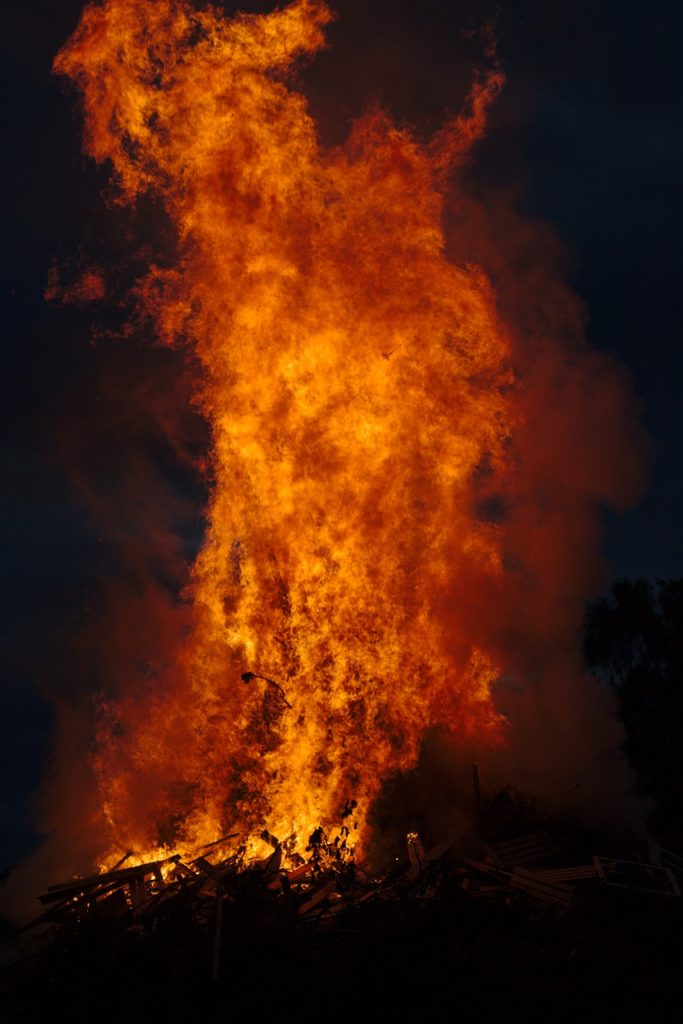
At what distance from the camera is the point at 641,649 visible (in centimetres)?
2731

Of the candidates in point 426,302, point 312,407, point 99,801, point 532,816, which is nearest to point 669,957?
point 532,816

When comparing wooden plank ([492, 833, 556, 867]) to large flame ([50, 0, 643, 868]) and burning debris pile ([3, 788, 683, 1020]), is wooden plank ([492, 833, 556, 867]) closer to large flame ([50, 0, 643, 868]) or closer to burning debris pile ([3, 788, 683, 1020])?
burning debris pile ([3, 788, 683, 1020])

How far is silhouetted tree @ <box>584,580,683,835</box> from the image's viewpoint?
971 inches

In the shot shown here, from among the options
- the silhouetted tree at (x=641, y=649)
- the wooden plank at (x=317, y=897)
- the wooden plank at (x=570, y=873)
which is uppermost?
the silhouetted tree at (x=641, y=649)

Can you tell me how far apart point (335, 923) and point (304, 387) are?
9.34 meters

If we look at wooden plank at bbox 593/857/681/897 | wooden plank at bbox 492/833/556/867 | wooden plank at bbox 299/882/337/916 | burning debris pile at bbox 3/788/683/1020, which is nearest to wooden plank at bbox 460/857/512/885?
burning debris pile at bbox 3/788/683/1020

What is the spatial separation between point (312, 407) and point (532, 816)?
29.1ft

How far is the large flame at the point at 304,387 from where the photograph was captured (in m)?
13.6

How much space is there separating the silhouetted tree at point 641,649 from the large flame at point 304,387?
13160mm

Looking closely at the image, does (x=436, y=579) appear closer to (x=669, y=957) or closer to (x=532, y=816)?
(x=532, y=816)

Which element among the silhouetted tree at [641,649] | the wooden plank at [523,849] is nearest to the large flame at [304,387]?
the wooden plank at [523,849]

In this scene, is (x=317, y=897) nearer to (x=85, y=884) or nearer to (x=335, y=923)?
(x=335, y=923)

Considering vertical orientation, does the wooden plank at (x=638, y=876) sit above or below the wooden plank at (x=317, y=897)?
below

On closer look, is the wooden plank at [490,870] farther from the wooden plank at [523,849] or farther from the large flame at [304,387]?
the large flame at [304,387]
